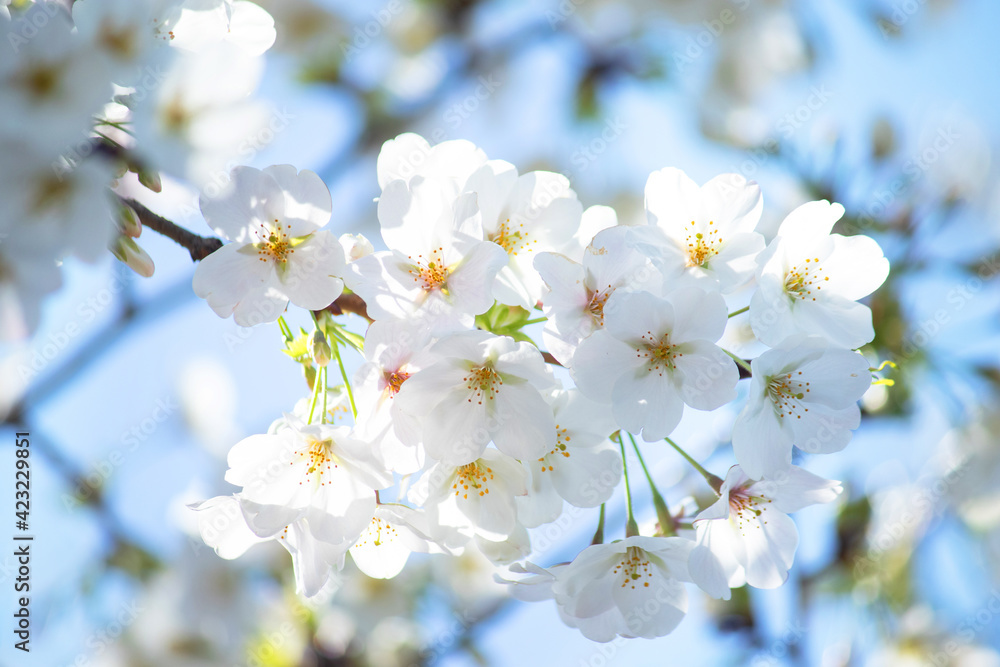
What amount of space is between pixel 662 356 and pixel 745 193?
12.0 inches

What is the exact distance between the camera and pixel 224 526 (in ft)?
3.22

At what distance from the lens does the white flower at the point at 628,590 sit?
979 mm

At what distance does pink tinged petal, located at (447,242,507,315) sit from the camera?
862 millimetres

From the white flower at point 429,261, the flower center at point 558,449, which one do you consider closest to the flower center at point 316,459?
the white flower at point 429,261

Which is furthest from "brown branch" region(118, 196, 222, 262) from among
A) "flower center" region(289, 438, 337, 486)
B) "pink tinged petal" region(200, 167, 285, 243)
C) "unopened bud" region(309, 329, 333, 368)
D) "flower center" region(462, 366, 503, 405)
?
"flower center" region(462, 366, 503, 405)

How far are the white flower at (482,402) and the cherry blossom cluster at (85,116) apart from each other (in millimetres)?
383

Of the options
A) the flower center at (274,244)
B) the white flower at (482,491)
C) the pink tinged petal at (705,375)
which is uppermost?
the flower center at (274,244)

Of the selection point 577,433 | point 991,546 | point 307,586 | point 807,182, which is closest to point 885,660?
point 991,546

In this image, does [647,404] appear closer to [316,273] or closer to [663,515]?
[663,515]

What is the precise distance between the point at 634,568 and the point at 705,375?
345 mm

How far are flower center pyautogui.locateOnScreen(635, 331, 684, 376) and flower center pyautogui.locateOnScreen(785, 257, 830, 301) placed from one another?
0.25 m

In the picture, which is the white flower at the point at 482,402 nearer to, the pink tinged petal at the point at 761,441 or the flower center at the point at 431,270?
the flower center at the point at 431,270

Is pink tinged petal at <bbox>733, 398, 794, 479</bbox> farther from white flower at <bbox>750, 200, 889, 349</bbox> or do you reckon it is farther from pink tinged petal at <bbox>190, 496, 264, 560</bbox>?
pink tinged petal at <bbox>190, 496, 264, 560</bbox>

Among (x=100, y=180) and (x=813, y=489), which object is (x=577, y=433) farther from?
(x=100, y=180)
